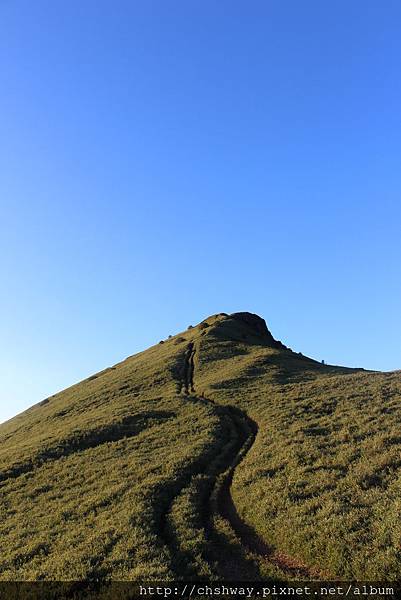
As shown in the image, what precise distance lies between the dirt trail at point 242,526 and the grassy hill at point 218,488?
68 millimetres

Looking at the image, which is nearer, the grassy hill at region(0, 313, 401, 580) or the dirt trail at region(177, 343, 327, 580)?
the dirt trail at region(177, 343, 327, 580)

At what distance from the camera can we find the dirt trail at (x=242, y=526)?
14.8 meters

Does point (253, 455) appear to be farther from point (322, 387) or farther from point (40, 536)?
point (322, 387)

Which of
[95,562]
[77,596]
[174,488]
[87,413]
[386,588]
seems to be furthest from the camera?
[87,413]

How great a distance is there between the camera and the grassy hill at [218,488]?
1550cm

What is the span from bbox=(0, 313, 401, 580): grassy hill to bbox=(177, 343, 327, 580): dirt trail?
68mm

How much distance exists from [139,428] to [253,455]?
13.4m

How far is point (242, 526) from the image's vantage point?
18672 mm

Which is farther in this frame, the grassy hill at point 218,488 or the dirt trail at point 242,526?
the grassy hill at point 218,488

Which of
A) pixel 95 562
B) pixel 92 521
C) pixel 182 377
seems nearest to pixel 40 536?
pixel 92 521

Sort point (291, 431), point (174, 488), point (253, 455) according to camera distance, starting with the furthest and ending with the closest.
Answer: point (291, 431) → point (253, 455) → point (174, 488)

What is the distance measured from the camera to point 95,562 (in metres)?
16.4

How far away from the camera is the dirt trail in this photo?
1480 cm

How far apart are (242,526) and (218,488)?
172 inches
